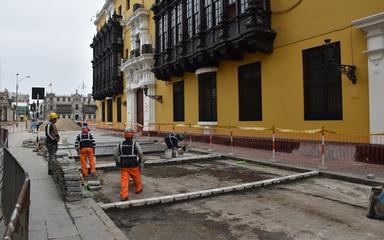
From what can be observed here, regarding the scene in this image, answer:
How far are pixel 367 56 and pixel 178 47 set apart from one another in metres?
12.0

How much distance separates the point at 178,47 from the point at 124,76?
1375 centimetres

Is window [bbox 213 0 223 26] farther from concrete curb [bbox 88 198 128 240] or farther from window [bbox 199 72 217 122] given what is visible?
concrete curb [bbox 88 198 128 240]

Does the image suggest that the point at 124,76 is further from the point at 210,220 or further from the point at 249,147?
the point at 210,220

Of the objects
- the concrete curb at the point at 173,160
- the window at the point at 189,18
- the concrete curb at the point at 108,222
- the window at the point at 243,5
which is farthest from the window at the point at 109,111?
the concrete curb at the point at 108,222

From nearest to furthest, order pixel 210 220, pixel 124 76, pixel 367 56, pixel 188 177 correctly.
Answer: pixel 210 220, pixel 188 177, pixel 367 56, pixel 124 76

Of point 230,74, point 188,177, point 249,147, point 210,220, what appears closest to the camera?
point 210,220

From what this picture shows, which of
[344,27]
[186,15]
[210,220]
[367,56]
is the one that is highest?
[186,15]

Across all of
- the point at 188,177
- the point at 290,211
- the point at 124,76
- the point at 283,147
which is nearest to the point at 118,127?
the point at 124,76

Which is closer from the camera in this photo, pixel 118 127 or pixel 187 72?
pixel 187 72

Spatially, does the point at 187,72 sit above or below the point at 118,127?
above

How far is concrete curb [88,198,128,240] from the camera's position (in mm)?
4843

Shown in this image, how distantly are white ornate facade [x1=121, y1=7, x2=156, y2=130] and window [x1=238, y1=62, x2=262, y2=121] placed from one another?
34.8 feet

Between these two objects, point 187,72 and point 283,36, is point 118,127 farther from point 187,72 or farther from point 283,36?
point 283,36

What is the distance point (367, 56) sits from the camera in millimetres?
11086
